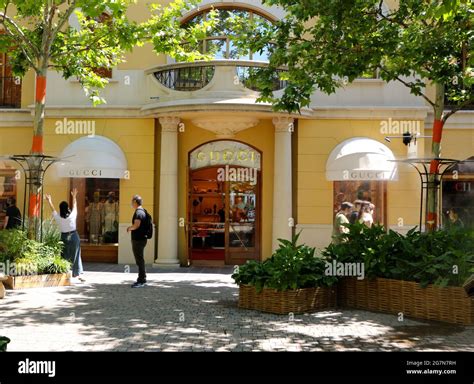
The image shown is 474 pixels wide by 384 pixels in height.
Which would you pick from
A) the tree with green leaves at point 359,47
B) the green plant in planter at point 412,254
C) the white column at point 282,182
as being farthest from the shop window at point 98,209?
the green plant in planter at point 412,254

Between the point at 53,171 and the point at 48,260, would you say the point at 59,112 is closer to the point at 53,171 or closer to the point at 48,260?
the point at 53,171

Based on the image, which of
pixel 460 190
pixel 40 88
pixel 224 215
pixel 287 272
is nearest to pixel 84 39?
pixel 40 88

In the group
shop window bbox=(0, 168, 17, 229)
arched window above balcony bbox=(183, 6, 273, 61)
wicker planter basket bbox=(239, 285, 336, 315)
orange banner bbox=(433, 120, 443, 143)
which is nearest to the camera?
wicker planter basket bbox=(239, 285, 336, 315)

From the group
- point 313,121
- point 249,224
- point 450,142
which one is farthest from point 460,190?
point 249,224

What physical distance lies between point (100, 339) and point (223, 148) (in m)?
10.3

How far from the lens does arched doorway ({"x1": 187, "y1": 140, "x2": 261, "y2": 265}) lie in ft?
53.3

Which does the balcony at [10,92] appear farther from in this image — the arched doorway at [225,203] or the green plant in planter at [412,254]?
the green plant in planter at [412,254]

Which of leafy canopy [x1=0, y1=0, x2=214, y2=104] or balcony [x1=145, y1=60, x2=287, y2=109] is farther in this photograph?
balcony [x1=145, y1=60, x2=287, y2=109]

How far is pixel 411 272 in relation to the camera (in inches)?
335

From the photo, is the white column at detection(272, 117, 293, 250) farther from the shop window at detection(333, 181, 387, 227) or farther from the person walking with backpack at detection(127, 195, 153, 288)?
the person walking with backpack at detection(127, 195, 153, 288)

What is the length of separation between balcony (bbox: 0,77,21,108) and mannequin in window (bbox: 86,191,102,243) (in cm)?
413

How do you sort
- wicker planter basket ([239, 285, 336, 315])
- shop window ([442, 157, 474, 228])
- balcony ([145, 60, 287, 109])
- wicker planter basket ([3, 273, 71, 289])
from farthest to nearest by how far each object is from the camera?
shop window ([442, 157, 474, 228]), balcony ([145, 60, 287, 109]), wicker planter basket ([3, 273, 71, 289]), wicker planter basket ([239, 285, 336, 315])

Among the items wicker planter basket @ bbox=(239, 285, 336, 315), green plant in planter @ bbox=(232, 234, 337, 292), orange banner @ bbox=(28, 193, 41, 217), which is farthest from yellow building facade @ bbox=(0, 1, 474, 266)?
wicker planter basket @ bbox=(239, 285, 336, 315)

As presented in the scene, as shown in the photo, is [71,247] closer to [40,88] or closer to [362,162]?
[40,88]
